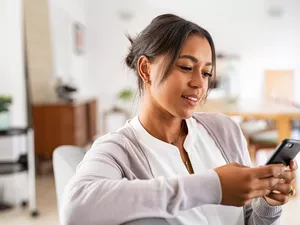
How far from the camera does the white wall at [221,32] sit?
303 inches

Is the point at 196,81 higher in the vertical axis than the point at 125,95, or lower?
higher

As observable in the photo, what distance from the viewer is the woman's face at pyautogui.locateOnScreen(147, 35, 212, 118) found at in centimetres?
87

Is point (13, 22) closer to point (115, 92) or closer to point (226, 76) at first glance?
point (115, 92)

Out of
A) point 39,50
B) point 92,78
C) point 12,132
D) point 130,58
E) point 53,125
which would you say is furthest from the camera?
point 92,78

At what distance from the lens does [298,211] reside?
327 centimetres

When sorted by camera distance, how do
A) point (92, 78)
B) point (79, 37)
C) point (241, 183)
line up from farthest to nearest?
point (92, 78) → point (79, 37) → point (241, 183)

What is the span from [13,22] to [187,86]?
374cm

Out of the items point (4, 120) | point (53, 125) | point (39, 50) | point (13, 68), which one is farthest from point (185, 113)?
point (39, 50)

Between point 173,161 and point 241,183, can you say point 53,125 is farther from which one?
point 241,183

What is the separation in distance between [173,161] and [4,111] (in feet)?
9.15

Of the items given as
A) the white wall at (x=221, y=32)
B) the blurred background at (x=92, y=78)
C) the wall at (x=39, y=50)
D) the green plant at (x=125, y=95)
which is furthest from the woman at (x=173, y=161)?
the white wall at (x=221, y=32)

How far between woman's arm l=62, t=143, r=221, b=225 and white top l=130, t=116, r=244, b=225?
0.14 meters

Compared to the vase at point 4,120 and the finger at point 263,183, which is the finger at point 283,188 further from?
the vase at point 4,120

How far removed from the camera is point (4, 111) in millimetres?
3434
